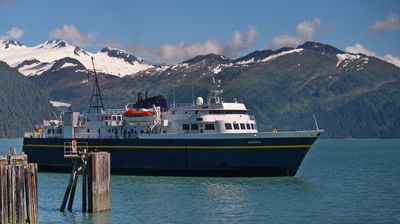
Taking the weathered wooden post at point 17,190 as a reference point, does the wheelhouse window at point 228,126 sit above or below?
above

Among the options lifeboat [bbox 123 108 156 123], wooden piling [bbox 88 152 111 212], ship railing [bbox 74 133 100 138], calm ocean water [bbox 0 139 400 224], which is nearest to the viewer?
wooden piling [bbox 88 152 111 212]

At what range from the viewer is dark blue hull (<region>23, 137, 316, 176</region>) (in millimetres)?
55406

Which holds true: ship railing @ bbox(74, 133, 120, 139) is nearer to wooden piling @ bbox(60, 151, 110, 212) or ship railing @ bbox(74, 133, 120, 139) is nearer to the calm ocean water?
the calm ocean water

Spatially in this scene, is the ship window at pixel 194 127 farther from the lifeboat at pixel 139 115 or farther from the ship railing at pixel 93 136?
the ship railing at pixel 93 136

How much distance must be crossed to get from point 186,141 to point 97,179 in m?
21.1

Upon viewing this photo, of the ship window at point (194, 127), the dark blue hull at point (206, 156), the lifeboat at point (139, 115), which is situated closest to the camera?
the dark blue hull at point (206, 156)

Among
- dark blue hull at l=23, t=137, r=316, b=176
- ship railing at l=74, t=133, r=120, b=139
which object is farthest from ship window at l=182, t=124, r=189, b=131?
ship railing at l=74, t=133, r=120, b=139

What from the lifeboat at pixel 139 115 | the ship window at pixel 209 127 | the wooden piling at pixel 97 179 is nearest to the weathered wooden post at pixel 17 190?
the wooden piling at pixel 97 179

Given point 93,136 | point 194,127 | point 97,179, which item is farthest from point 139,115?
point 97,179

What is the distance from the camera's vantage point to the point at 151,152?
2309 inches

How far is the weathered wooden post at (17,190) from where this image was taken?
2847 cm

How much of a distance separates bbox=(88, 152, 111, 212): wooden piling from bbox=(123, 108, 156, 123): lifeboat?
2270cm

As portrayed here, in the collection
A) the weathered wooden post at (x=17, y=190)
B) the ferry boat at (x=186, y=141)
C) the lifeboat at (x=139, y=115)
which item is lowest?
the weathered wooden post at (x=17, y=190)

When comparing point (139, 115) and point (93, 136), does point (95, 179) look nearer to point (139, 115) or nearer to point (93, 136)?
point (139, 115)
